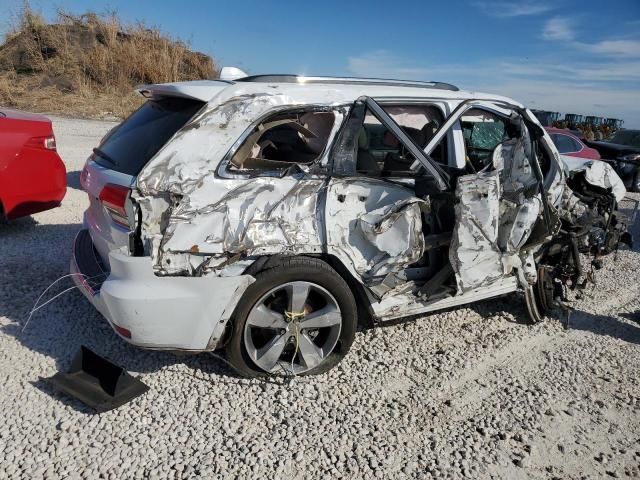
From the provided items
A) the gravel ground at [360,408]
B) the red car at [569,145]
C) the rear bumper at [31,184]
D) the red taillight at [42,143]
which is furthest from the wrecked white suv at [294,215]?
the red car at [569,145]

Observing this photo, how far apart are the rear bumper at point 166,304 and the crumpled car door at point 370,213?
66 cm

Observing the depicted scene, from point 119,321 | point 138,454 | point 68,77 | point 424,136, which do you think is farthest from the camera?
point 68,77

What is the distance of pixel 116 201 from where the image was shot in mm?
2943

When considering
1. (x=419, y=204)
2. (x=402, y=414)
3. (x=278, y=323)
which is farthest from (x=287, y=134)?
(x=402, y=414)

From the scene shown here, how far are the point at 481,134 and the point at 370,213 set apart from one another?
5.35 feet

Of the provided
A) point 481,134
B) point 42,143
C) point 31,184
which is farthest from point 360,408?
point 42,143

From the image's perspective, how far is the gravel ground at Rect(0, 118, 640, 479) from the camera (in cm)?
260

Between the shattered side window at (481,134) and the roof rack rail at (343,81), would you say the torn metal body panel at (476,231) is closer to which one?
the shattered side window at (481,134)

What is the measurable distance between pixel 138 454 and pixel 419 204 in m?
2.12

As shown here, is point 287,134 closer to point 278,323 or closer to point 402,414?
point 278,323

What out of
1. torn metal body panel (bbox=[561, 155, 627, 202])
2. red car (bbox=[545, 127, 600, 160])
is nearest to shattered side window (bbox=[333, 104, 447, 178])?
torn metal body panel (bbox=[561, 155, 627, 202])

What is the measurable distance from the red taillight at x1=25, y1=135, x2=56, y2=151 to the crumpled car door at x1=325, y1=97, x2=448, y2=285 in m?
3.60

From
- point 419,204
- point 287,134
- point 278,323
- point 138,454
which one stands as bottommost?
point 138,454

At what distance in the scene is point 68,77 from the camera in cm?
1919
